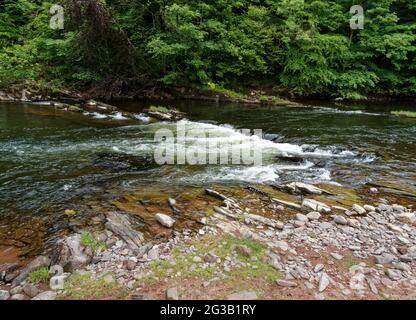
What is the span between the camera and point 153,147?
8.67 m

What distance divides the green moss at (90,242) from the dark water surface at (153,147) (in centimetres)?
137

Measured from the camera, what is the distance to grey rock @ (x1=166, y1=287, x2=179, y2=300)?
122 inches

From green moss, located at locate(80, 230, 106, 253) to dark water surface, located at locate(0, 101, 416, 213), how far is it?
1374 millimetres

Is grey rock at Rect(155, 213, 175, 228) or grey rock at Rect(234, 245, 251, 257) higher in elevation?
grey rock at Rect(155, 213, 175, 228)

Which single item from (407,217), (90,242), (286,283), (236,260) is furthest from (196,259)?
(407,217)

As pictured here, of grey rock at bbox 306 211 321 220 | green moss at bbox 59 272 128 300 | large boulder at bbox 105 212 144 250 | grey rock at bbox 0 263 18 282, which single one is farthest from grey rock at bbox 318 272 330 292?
grey rock at bbox 0 263 18 282

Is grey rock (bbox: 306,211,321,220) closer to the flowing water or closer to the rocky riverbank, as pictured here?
the rocky riverbank

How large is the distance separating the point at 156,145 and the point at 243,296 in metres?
6.22

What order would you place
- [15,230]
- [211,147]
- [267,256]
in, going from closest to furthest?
[267,256]
[15,230]
[211,147]

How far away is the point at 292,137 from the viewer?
994 cm
